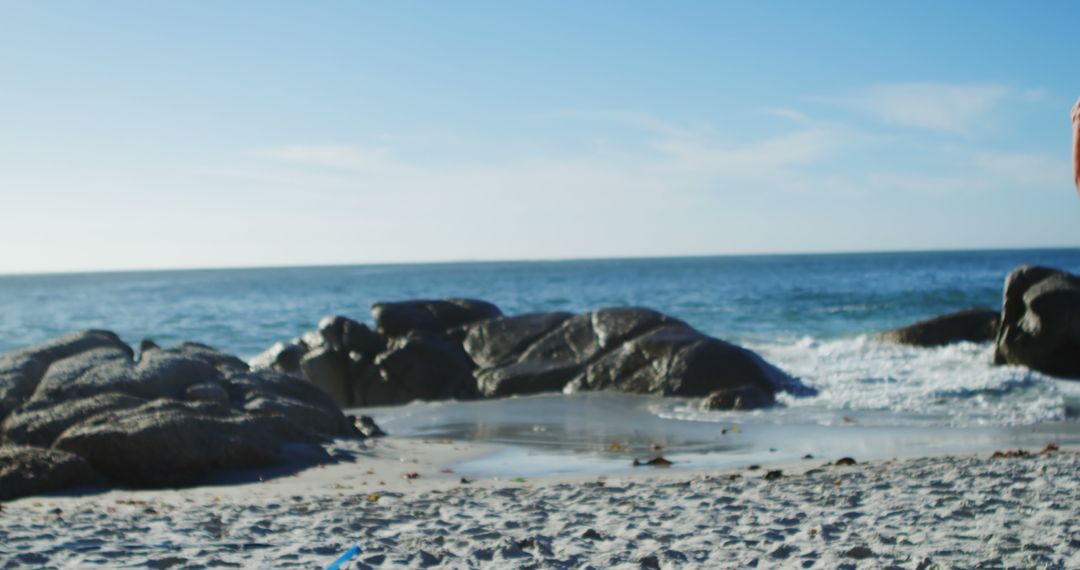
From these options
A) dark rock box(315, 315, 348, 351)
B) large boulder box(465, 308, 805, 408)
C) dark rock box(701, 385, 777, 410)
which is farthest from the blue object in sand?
dark rock box(315, 315, 348, 351)

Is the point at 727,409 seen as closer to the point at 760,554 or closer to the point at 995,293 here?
the point at 760,554

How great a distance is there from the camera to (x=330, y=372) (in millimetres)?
16109

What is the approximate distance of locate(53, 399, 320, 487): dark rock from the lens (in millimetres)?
7898

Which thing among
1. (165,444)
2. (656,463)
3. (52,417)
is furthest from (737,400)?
(52,417)

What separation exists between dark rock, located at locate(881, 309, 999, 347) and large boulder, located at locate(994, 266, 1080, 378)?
7.11ft

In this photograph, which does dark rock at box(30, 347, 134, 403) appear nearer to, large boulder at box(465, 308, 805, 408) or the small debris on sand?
the small debris on sand

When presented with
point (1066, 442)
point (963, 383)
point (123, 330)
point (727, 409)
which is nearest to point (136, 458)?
point (727, 409)

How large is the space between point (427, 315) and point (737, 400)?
21.2 feet

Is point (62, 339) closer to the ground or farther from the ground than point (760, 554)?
farther from the ground

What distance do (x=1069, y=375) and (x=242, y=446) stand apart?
1201 cm

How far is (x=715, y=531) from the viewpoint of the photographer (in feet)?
18.9

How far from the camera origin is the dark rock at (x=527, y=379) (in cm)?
1482

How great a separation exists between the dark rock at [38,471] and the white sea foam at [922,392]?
6.73 m

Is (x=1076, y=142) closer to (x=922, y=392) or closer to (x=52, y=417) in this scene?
(x=52, y=417)
